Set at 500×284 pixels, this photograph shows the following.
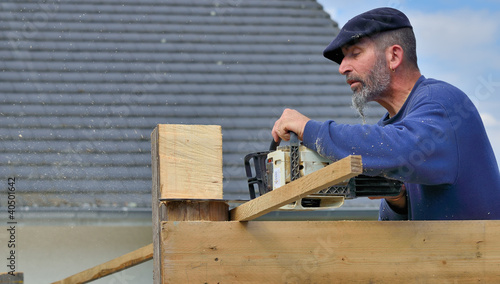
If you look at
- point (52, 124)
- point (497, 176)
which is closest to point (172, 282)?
point (497, 176)

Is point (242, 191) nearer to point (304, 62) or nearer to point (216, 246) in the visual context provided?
point (304, 62)

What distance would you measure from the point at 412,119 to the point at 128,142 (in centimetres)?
462

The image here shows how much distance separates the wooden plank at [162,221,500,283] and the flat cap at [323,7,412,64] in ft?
2.28

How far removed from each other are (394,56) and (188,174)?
776 millimetres

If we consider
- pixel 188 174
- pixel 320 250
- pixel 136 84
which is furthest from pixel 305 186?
pixel 136 84

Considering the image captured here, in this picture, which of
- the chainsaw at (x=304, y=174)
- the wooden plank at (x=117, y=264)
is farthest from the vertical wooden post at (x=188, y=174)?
the wooden plank at (x=117, y=264)

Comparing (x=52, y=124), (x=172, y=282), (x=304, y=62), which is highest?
(x=304, y=62)

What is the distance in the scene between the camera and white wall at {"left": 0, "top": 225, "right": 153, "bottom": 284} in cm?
573

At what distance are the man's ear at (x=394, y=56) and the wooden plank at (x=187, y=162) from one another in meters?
0.64

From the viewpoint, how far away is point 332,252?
172cm

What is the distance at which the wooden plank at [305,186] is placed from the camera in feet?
4.70

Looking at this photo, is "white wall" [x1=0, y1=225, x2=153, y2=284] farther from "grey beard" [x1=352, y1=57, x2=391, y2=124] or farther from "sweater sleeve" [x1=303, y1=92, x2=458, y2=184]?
"sweater sleeve" [x1=303, y1=92, x2=458, y2=184]

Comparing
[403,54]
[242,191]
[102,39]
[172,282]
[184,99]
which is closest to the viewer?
[172,282]

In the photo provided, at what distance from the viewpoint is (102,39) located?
22.9 ft
